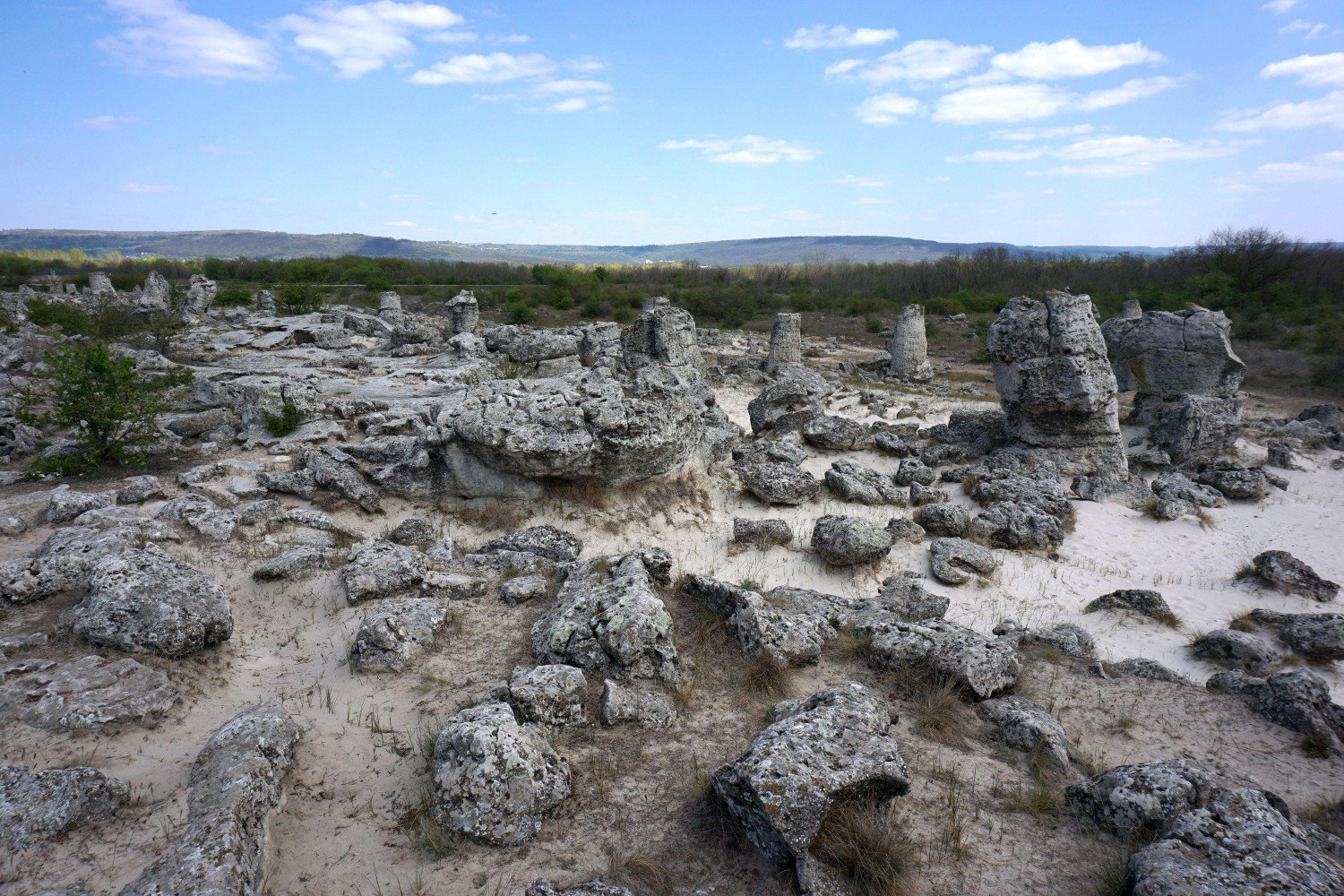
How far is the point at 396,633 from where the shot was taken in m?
4.69

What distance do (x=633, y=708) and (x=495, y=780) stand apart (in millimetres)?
1071

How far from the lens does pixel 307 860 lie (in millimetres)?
2936

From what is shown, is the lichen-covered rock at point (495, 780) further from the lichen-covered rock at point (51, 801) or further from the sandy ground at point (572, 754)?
the lichen-covered rock at point (51, 801)

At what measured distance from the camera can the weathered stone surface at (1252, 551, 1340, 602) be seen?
730cm

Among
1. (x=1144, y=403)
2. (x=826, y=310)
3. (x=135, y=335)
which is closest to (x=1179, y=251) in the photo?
(x=826, y=310)

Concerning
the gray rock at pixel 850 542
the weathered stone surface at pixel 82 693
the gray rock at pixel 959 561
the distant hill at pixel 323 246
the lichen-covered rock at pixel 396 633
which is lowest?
the gray rock at pixel 959 561

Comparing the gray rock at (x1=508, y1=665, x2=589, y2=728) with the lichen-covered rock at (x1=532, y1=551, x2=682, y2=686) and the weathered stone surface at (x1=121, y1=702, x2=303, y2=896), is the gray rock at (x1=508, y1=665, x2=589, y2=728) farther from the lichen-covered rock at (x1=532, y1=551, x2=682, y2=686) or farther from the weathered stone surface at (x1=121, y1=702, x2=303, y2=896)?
the weathered stone surface at (x1=121, y1=702, x2=303, y2=896)

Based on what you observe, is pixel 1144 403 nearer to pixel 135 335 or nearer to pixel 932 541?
pixel 932 541

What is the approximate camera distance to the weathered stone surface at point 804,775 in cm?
284

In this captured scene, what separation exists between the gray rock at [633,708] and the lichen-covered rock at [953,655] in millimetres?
1658

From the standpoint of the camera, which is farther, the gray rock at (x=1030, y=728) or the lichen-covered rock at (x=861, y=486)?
the lichen-covered rock at (x=861, y=486)

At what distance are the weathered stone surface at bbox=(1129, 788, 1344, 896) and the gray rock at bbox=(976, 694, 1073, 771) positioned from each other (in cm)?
95

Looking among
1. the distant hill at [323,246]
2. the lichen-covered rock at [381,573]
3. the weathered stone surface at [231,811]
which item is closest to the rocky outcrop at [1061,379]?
the lichen-covered rock at [381,573]

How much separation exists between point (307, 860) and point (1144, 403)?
50.7 feet
